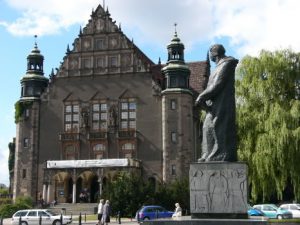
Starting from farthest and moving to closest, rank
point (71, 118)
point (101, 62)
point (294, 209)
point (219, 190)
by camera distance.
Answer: point (71, 118), point (101, 62), point (294, 209), point (219, 190)

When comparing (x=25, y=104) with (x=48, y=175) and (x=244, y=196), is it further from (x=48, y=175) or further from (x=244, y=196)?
(x=244, y=196)

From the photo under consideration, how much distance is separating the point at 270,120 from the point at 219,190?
19.6 m

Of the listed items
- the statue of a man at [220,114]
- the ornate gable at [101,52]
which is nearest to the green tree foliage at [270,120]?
Answer: the statue of a man at [220,114]

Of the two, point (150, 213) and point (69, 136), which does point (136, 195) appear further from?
point (69, 136)

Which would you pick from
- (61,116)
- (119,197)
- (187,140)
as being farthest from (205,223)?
(61,116)

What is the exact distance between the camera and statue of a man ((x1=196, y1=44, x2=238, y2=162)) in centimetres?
1233

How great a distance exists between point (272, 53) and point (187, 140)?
20.4 m

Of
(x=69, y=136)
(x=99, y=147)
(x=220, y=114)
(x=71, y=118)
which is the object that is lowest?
(x=220, y=114)

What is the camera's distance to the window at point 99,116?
55.2 metres

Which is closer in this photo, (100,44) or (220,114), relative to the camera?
(220,114)

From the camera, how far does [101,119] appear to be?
55.4 m

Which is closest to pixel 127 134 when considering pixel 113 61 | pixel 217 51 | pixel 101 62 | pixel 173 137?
pixel 173 137

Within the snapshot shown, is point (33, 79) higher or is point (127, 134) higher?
point (33, 79)

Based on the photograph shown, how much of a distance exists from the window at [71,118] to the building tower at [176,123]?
959cm
